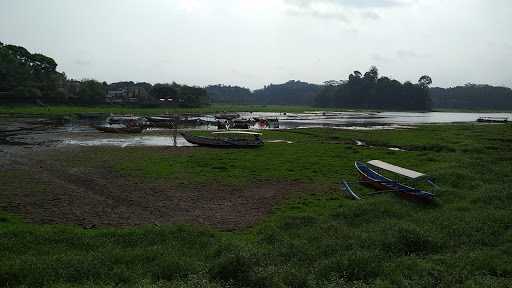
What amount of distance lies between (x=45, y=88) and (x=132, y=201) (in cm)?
10843

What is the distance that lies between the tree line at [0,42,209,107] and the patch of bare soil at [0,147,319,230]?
92444mm

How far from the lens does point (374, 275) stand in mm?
10180

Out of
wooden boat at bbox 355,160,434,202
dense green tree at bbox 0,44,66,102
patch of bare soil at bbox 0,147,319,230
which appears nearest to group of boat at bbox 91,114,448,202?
wooden boat at bbox 355,160,434,202

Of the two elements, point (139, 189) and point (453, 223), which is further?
point (139, 189)

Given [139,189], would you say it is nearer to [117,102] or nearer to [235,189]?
[235,189]

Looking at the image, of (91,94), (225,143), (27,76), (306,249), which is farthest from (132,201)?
(91,94)

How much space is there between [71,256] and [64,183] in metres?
12.5

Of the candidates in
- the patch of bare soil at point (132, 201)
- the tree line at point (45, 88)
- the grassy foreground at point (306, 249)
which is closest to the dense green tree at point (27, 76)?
the tree line at point (45, 88)

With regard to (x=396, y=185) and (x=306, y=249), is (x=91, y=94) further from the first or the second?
(x=306, y=249)

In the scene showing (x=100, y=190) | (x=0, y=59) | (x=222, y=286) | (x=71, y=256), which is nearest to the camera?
(x=222, y=286)

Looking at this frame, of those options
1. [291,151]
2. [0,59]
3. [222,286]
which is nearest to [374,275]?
[222,286]

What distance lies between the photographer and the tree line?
10294cm

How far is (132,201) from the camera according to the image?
1839 centimetres

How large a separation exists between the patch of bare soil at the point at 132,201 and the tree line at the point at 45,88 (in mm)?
92444
